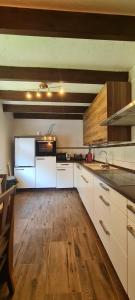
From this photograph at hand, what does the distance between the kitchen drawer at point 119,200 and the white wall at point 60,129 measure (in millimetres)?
4526

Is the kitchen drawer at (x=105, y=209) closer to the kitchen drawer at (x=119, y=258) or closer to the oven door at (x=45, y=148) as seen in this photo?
the kitchen drawer at (x=119, y=258)

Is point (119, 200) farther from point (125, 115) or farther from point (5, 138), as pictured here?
point (5, 138)

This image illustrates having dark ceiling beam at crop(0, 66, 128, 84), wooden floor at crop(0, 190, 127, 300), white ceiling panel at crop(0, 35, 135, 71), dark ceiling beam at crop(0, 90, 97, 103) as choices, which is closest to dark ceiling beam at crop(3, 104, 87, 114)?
dark ceiling beam at crop(0, 90, 97, 103)

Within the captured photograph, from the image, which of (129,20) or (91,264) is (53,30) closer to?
(129,20)

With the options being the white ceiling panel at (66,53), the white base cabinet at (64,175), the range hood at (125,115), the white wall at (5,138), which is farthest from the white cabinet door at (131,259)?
the white base cabinet at (64,175)

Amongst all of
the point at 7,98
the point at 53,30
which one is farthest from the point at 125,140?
the point at 7,98

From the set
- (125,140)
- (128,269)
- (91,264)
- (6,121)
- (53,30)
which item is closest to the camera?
(128,269)

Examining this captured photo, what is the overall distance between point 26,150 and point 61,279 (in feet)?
12.9

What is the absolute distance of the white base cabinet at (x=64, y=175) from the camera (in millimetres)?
5664

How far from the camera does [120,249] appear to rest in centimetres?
165

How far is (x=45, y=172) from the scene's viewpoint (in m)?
5.62

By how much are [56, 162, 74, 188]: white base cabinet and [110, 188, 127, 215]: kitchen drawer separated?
3786 millimetres

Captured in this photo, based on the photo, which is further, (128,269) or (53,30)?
(53,30)

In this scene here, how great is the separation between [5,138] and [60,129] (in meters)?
1.80
